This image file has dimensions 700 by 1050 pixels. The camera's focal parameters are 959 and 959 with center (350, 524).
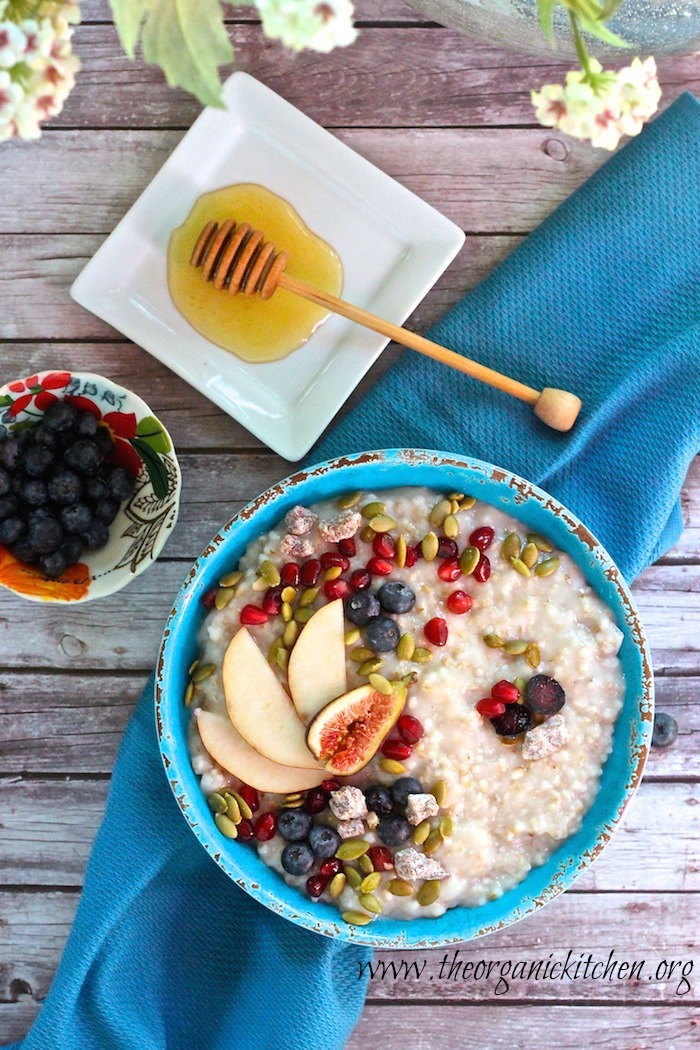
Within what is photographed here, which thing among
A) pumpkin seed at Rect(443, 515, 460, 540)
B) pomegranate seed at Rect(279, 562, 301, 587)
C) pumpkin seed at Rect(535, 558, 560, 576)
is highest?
pumpkin seed at Rect(535, 558, 560, 576)

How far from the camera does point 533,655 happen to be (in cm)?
177

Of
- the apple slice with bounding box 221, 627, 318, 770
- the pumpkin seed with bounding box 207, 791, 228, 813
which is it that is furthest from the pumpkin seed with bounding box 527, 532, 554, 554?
the pumpkin seed with bounding box 207, 791, 228, 813

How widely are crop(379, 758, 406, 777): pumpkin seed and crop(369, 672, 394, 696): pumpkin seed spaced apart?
13 cm

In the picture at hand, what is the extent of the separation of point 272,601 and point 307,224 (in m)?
0.85

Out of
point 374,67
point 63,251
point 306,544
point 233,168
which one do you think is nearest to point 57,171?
point 63,251

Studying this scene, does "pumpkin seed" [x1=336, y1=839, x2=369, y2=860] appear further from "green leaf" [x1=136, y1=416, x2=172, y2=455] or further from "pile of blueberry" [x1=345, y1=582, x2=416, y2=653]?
"green leaf" [x1=136, y1=416, x2=172, y2=455]

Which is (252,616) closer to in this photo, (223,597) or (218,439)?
(223,597)

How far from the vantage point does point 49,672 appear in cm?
212

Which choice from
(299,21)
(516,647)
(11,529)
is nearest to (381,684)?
(516,647)

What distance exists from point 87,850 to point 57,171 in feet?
4.90

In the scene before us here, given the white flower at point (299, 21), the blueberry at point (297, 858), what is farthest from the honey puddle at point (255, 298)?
the white flower at point (299, 21)

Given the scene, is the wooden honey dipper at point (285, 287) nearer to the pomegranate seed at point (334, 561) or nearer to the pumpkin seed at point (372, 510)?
the pumpkin seed at point (372, 510)

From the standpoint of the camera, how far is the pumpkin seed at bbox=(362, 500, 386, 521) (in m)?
1.83

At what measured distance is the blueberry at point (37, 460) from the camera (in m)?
1.84
